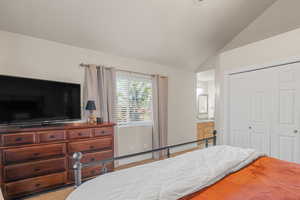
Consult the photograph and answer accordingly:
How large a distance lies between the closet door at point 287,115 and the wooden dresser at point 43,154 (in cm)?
283

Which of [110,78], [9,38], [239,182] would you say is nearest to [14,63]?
[9,38]

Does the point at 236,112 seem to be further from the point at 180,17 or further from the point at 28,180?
the point at 28,180

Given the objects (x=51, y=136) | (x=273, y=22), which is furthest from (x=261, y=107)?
(x=51, y=136)

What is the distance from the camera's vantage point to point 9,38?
2434 mm

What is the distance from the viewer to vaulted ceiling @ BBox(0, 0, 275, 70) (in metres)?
2.35

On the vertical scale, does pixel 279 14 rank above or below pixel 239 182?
above

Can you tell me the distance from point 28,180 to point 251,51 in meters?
3.99

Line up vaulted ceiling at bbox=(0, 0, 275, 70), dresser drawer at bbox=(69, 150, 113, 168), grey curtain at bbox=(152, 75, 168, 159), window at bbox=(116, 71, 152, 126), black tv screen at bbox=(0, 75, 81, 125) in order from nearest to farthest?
black tv screen at bbox=(0, 75, 81, 125)
vaulted ceiling at bbox=(0, 0, 275, 70)
dresser drawer at bbox=(69, 150, 113, 168)
window at bbox=(116, 71, 152, 126)
grey curtain at bbox=(152, 75, 168, 159)

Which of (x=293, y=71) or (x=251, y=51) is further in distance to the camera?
(x=251, y=51)

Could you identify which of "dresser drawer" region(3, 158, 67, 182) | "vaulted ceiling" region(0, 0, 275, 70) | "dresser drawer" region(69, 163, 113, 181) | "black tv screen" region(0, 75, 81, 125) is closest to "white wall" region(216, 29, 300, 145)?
"vaulted ceiling" region(0, 0, 275, 70)

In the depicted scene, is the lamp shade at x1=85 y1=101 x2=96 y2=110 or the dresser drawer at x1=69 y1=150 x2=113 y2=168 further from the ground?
the lamp shade at x1=85 y1=101 x2=96 y2=110

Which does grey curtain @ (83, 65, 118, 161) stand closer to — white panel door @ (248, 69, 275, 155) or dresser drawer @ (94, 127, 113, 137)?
A: dresser drawer @ (94, 127, 113, 137)

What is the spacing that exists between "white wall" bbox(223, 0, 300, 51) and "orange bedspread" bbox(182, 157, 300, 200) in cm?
312

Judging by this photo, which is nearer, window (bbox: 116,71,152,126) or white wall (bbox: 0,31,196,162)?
white wall (bbox: 0,31,196,162)
